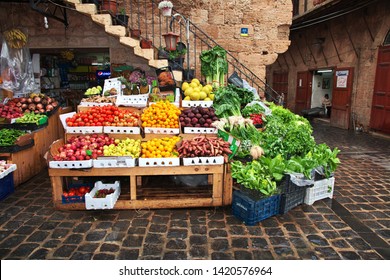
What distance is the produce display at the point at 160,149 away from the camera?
4.38m

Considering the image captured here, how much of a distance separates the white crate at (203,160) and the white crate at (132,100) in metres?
2.60

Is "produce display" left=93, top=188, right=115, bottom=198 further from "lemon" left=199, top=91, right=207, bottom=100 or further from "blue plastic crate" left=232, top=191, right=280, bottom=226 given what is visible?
"lemon" left=199, top=91, right=207, bottom=100

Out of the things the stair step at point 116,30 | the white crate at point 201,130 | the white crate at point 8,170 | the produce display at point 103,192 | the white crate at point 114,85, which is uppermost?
the stair step at point 116,30

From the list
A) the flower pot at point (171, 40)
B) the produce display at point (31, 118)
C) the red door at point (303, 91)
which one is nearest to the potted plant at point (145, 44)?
the flower pot at point (171, 40)

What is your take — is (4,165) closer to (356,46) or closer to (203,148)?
(203,148)

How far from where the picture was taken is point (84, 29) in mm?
8961

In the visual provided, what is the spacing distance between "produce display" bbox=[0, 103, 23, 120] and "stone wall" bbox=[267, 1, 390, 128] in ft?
38.3

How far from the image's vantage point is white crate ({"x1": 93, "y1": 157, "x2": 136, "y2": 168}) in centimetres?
419

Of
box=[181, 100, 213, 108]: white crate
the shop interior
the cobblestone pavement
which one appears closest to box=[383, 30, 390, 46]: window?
the cobblestone pavement

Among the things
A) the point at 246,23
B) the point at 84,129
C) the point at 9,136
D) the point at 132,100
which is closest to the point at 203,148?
the point at 84,129

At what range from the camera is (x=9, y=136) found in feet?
17.3

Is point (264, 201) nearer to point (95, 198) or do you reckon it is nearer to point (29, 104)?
point (95, 198)

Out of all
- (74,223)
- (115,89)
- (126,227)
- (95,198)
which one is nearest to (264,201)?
(126,227)

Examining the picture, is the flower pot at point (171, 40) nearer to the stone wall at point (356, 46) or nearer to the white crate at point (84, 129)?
the white crate at point (84, 129)
